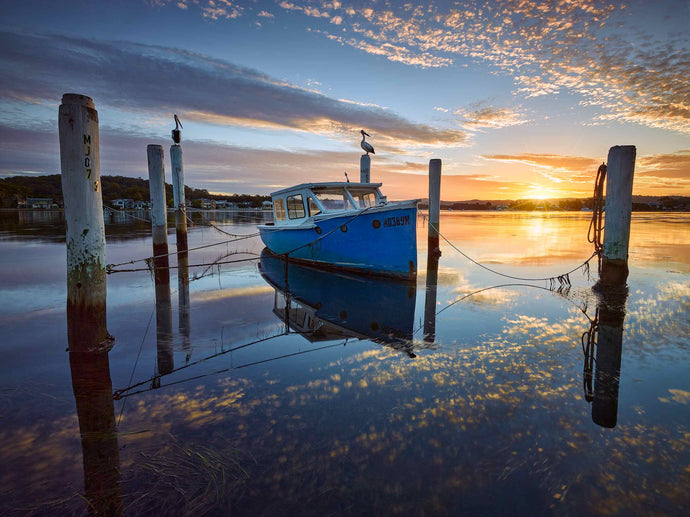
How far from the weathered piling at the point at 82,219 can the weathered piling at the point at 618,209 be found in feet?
35.1

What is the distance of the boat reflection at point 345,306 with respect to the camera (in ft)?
19.7

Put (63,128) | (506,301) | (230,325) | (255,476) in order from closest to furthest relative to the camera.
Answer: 1. (255,476)
2. (63,128)
3. (230,325)
4. (506,301)

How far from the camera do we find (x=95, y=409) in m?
3.57

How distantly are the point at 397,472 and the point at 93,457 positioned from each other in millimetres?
2486

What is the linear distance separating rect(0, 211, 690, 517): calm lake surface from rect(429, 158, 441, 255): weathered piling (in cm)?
757

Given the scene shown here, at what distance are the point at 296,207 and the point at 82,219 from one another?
8.16 m

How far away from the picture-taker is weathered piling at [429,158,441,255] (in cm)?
1424

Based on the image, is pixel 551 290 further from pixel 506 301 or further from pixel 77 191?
pixel 77 191

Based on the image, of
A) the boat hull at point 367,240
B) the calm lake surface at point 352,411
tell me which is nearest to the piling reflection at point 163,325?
the calm lake surface at point 352,411

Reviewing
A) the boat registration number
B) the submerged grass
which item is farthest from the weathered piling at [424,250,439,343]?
the submerged grass

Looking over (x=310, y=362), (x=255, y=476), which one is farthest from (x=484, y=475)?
(x=310, y=362)

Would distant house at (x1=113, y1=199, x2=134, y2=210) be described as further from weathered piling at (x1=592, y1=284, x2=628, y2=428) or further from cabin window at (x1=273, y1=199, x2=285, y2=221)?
weathered piling at (x1=592, y1=284, x2=628, y2=428)

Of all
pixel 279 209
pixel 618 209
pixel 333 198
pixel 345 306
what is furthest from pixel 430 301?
pixel 279 209

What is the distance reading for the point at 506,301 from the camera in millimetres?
7840
